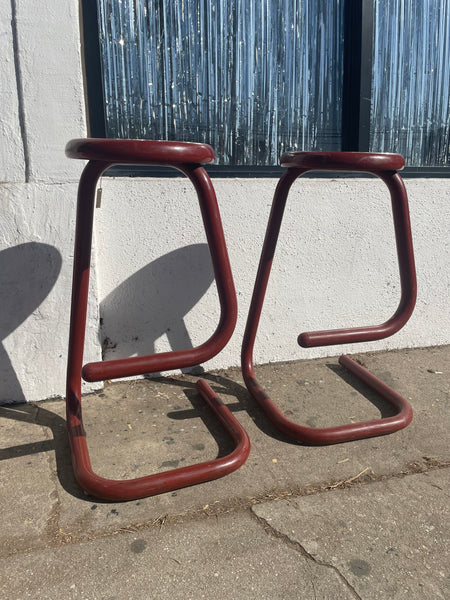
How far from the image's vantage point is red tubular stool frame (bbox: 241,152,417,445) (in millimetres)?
1954

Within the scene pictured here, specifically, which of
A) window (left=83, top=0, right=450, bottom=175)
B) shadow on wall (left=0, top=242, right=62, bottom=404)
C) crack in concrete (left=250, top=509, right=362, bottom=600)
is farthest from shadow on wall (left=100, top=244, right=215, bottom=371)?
crack in concrete (left=250, top=509, right=362, bottom=600)

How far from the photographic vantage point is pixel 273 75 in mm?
2662

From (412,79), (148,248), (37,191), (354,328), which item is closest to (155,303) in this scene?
(148,248)

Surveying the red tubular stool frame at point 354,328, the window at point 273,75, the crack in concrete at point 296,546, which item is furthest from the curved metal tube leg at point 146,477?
the window at point 273,75

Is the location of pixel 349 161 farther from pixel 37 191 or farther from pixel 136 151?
pixel 37 191

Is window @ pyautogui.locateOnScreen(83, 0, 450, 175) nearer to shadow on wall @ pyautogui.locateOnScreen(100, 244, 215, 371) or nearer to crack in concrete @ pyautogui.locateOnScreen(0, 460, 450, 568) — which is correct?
shadow on wall @ pyautogui.locateOnScreen(100, 244, 215, 371)

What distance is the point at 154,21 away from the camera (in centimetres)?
241

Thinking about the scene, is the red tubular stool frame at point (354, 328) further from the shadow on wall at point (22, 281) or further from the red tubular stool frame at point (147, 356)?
the shadow on wall at point (22, 281)

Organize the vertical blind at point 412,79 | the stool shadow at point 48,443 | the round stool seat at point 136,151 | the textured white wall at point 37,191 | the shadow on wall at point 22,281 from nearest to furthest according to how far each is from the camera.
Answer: the round stool seat at point 136,151 < the stool shadow at point 48,443 < the textured white wall at point 37,191 < the shadow on wall at point 22,281 < the vertical blind at point 412,79

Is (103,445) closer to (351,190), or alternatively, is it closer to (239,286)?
(239,286)

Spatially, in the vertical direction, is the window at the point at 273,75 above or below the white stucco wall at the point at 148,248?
above

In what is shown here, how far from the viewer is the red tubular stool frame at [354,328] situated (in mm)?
1954

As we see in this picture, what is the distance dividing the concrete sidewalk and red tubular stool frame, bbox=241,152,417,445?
0.20 feet

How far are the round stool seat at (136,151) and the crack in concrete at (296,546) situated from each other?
3.84 feet
